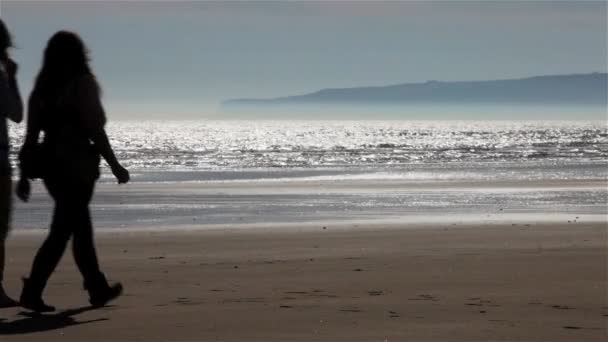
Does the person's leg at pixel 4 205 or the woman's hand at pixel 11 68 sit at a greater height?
the woman's hand at pixel 11 68

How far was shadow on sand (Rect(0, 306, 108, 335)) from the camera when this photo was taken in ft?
20.1

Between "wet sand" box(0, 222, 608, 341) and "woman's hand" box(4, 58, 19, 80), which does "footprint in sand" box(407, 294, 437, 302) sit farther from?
"woman's hand" box(4, 58, 19, 80)

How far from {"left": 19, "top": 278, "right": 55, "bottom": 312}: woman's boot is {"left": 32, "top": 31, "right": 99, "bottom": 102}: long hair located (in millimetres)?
1078

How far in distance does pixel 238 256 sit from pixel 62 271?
1862 mm

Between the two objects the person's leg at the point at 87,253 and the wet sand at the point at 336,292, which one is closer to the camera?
the wet sand at the point at 336,292

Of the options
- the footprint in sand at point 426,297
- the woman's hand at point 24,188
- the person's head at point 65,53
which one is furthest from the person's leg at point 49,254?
the footprint in sand at point 426,297

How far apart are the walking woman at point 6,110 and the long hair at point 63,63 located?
19 cm

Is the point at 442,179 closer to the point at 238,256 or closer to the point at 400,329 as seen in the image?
the point at 238,256

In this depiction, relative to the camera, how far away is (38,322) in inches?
252

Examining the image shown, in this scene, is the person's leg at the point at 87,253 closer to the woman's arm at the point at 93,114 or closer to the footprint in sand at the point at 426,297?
the woman's arm at the point at 93,114

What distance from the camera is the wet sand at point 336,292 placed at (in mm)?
6043

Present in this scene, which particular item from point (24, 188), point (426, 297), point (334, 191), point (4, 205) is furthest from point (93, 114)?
point (334, 191)

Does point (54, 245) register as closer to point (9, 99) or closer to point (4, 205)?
point (4, 205)

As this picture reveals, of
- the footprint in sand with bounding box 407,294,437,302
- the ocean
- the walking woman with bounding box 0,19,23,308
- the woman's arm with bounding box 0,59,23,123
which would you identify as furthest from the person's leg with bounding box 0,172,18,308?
the ocean
